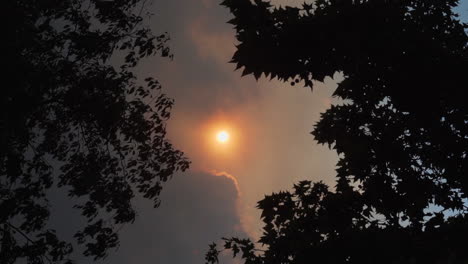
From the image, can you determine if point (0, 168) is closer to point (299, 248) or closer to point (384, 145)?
point (299, 248)

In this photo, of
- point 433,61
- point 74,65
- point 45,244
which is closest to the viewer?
point 433,61

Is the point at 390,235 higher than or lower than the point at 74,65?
lower

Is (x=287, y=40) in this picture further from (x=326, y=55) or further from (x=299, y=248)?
(x=299, y=248)

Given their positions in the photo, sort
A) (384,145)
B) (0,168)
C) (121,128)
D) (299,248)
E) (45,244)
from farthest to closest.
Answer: (121,128), (45,244), (0,168), (384,145), (299,248)

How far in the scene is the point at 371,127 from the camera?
9.04 m

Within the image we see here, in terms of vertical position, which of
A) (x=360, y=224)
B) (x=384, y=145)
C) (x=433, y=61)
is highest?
(x=433, y=61)

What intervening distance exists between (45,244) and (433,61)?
13.3 m

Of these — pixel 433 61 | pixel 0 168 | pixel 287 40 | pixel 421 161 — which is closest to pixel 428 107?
pixel 433 61

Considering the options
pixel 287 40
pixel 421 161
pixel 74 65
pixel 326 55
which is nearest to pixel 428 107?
pixel 421 161

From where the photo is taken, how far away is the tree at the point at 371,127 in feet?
19.5

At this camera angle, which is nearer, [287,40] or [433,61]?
[287,40]

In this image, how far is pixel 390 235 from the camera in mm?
6055

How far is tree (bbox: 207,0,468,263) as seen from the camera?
5930mm

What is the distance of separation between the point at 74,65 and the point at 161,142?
195 inches
